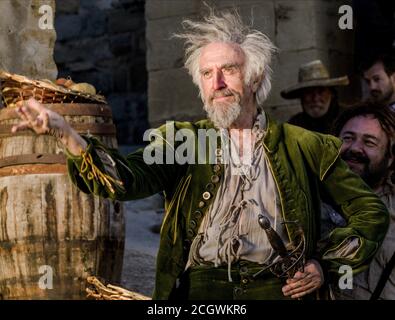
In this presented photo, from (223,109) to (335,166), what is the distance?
45 cm

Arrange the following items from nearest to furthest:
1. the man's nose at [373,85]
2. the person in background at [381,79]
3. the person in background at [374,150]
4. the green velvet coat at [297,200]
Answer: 1. the green velvet coat at [297,200]
2. the person in background at [374,150]
3. the person in background at [381,79]
4. the man's nose at [373,85]

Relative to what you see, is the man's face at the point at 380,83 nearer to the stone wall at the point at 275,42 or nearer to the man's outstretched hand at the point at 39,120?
the stone wall at the point at 275,42

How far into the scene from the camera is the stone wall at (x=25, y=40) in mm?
8617

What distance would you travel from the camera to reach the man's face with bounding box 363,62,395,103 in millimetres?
8336

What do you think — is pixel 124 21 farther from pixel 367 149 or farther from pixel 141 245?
pixel 367 149

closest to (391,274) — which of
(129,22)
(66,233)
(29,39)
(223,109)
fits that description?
(223,109)

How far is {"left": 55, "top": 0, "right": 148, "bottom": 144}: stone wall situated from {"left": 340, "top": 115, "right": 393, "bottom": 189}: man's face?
674 centimetres

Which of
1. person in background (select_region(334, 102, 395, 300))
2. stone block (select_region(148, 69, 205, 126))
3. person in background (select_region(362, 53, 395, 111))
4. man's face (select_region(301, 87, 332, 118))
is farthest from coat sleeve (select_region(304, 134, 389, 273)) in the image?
stone block (select_region(148, 69, 205, 126))

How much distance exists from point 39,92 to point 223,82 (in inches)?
81.1

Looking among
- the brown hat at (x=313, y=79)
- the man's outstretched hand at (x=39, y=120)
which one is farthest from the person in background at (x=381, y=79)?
the man's outstretched hand at (x=39, y=120)

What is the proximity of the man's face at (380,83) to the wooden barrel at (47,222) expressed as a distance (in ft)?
5.88

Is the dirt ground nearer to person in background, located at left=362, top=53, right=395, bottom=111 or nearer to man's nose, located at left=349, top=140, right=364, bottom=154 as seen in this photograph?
person in background, located at left=362, top=53, right=395, bottom=111

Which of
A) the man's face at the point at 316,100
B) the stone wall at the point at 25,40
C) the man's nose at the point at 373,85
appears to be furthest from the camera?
the man's face at the point at 316,100
